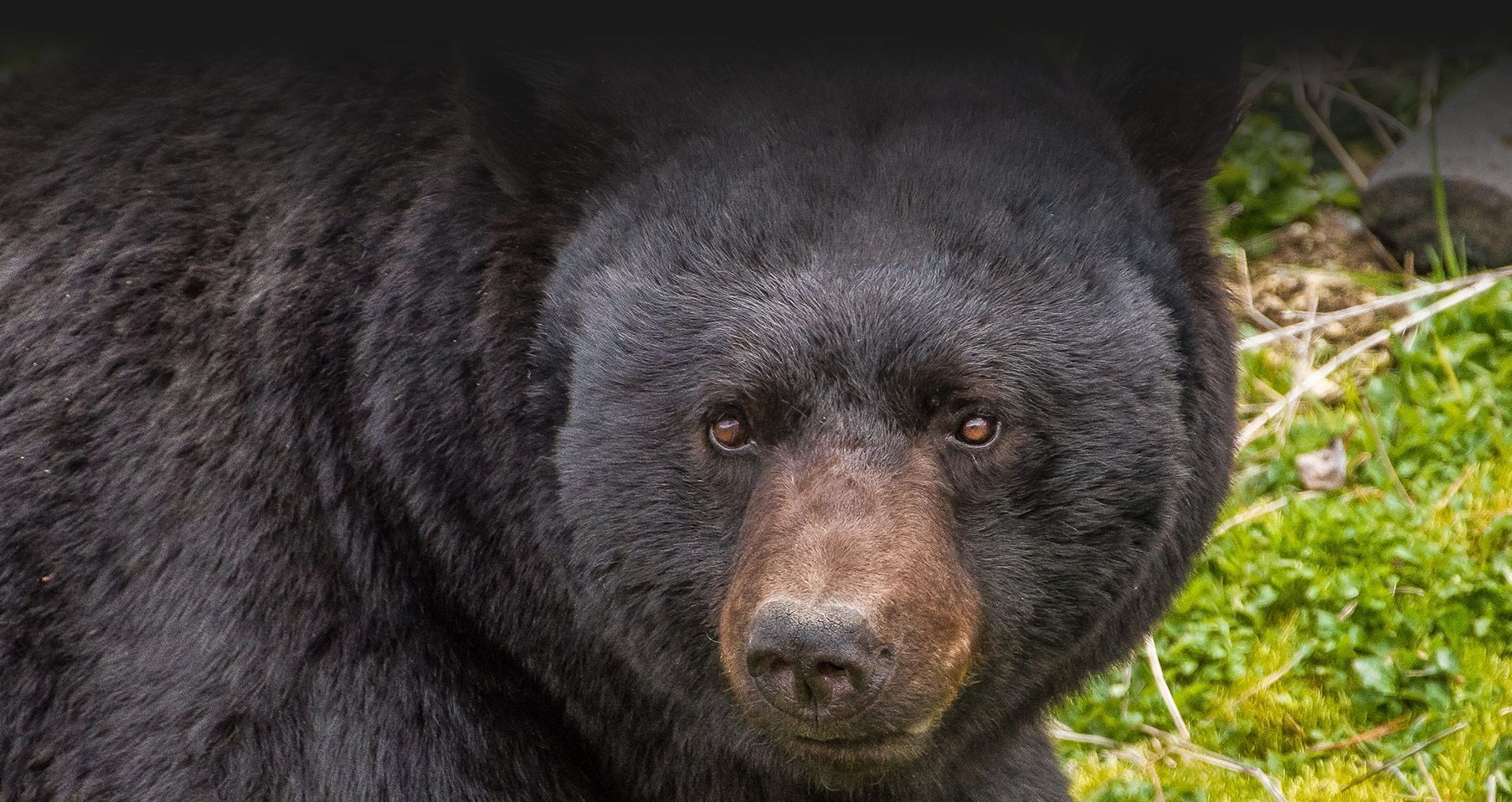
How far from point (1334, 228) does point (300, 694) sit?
18.2 ft

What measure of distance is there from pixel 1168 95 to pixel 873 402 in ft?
3.54

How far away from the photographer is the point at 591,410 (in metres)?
3.42

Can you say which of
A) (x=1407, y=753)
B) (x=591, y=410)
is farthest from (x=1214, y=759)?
(x=591, y=410)

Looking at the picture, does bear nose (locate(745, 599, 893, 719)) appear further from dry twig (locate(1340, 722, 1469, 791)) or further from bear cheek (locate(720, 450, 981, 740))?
dry twig (locate(1340, 722, 1469, 791))

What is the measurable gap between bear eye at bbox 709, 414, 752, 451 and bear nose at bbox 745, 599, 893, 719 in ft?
1.47

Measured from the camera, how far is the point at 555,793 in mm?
3811

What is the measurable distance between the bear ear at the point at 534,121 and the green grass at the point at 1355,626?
9.01ft

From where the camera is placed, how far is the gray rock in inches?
265

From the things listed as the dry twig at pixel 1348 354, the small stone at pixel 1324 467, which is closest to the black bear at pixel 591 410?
the small stone at pixel 1324 467

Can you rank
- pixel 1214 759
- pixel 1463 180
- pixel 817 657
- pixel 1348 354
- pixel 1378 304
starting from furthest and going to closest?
1. pixel 1463 180
2. pixel 1378 304
3. pixel 1348 354
4. pixel 1214 759
5. pixel 817 657

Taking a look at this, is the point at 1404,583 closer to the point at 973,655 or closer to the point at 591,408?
the point at 973,655

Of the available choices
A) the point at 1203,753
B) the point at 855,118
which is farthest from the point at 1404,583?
the point at 855,118

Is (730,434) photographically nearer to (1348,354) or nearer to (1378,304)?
(1348,354)

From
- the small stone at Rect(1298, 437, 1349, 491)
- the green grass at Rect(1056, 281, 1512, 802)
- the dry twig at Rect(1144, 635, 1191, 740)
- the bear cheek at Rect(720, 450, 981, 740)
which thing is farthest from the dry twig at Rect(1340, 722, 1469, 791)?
the bear cheek at Rect(720, 450, 981, 740)
